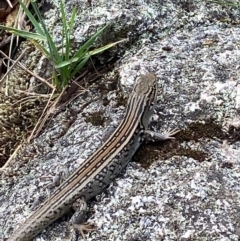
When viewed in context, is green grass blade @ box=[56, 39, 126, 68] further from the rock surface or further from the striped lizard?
the striped lizard

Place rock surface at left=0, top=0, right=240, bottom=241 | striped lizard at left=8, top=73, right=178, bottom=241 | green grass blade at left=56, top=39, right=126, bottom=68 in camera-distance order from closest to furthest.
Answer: rock surface at left=0, top=0, right=240, bottom=241 → striped lizard at left=8, top=73, right=178, bottom=241 → green grass blade at left=56, top=39, right=126, bottom=68

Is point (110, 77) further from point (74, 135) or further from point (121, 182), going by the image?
point (121, 182)

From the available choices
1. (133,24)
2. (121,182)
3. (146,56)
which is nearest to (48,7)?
(133,24)

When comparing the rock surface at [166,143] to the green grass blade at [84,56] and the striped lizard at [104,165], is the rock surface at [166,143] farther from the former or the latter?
the green grass blade at [84,56]

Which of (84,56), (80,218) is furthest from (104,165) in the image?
(84,56)

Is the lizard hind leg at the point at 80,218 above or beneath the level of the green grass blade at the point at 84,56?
beneath

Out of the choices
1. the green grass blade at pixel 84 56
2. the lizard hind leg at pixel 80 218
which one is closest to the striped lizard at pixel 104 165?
the lizard hind leg at pixel 80 218

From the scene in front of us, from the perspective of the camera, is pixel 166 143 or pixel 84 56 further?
pixel 84 56

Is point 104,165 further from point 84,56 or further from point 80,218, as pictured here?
point 84,56

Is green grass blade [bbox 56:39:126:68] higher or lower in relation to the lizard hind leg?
higher

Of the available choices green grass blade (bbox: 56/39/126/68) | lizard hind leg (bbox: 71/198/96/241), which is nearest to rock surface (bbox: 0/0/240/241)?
lizard hind leg (bbox: 71/198/96/241)
